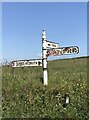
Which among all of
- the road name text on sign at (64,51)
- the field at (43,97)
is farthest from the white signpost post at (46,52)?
the field at (43,97)

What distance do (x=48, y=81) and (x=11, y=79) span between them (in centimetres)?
135

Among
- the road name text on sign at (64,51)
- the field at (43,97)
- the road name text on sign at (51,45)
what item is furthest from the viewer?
the road name text on sign at (51,45)

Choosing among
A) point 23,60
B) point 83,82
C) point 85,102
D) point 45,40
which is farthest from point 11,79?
point 85,102

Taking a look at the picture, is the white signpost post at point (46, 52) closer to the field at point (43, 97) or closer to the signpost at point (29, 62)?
the signpost at point (29, 62)

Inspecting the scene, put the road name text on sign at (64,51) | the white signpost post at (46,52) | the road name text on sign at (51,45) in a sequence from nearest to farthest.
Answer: the road name text on sign at (64,51) → the white signpost post at (46,52) → the road name text on sign at (51,45)

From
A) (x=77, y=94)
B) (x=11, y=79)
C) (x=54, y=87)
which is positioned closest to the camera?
(x=77, y=94)

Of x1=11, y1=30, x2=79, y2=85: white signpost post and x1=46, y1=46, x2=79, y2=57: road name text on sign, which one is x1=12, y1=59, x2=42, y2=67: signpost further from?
x1=46, y1=46, x2=79, y2=57: road name text on sign

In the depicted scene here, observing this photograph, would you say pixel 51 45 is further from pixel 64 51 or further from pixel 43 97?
pixel 43 97

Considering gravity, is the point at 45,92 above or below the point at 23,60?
below

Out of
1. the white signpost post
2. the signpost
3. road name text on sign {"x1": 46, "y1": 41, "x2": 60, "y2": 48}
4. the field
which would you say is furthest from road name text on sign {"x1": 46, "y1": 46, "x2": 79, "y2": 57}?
the field

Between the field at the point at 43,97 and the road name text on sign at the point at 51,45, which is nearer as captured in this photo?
the field at the point at 43,97

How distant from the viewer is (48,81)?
10.3 metres

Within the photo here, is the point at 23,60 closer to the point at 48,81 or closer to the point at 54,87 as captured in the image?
the point at 48,81

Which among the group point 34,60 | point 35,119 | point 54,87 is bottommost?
point 35,119
